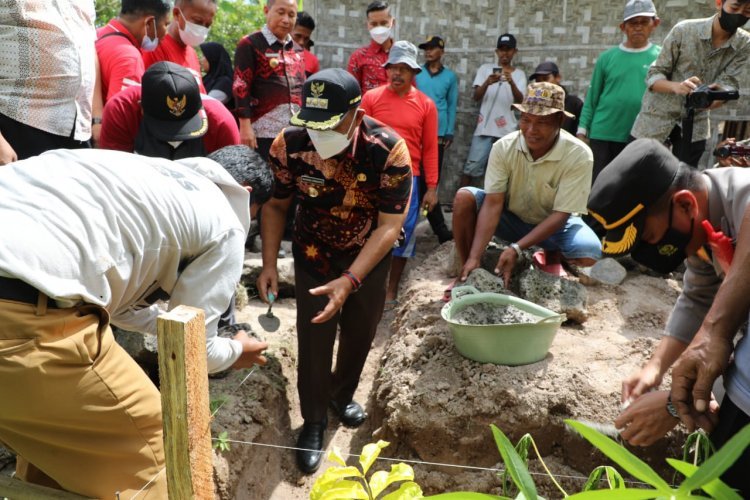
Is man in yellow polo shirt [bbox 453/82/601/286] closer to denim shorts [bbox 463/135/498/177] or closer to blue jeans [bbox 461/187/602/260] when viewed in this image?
blue jeans [bbox 461/187/602/260]

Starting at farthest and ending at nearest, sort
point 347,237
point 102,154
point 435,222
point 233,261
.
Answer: point 435,222 → point 347,237 → point 233,261 → point 102,154

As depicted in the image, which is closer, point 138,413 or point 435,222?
point 138,413

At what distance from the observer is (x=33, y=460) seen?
188cm

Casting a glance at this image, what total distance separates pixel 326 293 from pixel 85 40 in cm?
188

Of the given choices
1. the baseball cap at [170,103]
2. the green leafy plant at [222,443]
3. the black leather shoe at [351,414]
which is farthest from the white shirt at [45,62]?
the black leather shoe at [351,414]

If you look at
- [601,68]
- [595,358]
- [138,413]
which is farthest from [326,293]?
[601,68]

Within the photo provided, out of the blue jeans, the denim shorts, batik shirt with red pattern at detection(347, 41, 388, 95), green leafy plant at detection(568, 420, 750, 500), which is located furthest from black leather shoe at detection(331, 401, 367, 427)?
the denim shorts

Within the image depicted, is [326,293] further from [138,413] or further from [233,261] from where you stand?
[138,413]

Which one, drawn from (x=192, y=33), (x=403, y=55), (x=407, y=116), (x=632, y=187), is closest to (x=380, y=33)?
(x=403, y=55)

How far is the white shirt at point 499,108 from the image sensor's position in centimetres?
604

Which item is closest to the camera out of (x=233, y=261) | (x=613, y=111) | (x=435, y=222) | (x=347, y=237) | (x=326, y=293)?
(x=233, y=261)

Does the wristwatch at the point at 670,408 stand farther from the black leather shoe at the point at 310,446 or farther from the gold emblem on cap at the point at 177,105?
the gold emblem on cap at the point at 177,105

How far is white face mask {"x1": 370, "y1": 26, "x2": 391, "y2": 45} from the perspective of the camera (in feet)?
17.9

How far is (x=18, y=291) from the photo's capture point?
5.46 feet
